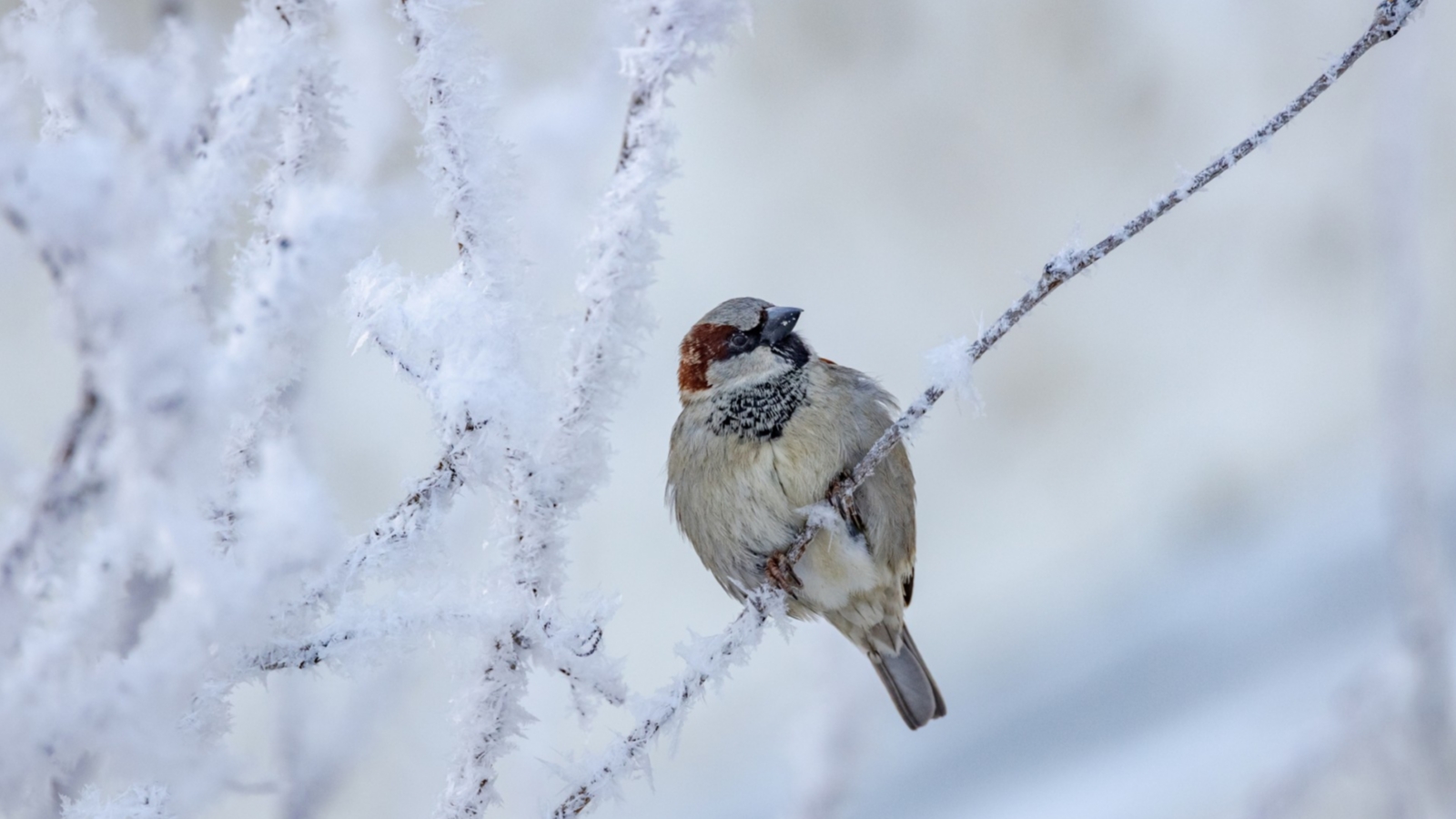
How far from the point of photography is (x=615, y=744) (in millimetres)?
653

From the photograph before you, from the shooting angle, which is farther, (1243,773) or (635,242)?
(1243,773)

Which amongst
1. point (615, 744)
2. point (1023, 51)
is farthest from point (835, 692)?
point (1023, 51)

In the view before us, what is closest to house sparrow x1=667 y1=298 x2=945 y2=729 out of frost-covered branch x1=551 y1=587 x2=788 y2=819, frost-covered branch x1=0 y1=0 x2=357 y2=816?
frost-covered branch x1=551 y1=587 x2=788 y2=819

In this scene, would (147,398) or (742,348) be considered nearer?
(147,398)

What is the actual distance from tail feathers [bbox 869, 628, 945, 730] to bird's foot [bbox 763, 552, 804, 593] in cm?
31

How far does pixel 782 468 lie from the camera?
3.73 feet

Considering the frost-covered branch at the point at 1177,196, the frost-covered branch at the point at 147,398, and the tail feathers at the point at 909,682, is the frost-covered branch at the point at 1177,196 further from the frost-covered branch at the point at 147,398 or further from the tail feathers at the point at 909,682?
the tail feathers at the point at 909,682

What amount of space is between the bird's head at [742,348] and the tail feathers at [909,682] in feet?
1.43

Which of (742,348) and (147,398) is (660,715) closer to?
(147,398)

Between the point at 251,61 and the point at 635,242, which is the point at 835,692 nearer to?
the point at 635,242

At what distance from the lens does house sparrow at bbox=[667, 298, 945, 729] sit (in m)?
1.15

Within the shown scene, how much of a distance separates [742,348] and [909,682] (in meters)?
0.53

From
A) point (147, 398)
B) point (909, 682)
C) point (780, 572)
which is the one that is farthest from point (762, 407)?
point (147, 398)

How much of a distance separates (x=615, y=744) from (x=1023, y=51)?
2258 mm
